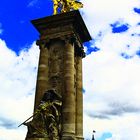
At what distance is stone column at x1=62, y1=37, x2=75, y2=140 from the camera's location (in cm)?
1967

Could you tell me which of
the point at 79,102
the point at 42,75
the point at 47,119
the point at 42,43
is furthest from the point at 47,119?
the point at 42,43

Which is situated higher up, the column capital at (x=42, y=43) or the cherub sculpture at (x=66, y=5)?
the cherub sculpture at (x=66, y=5)

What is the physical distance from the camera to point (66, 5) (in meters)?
24.6

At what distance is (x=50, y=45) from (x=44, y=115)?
18.2 ft

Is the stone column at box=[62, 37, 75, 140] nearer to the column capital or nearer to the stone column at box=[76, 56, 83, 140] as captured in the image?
the stone column at box=[76, 56, 83, 140]

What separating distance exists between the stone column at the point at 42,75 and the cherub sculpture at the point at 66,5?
3.34 m

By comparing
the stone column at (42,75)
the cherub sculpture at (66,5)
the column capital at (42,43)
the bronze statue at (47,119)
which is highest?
the cherub sculpture at (66,5)

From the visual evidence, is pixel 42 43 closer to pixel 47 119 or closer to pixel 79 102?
pixel 79 102

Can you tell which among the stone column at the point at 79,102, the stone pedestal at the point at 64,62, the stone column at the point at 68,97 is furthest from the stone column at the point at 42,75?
the stone column at the point at 79,102

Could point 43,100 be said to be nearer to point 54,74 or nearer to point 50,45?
point 54,74

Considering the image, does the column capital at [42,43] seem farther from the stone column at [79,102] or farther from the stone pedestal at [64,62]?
the stone column at [79,102]

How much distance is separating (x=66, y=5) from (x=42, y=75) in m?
5.99

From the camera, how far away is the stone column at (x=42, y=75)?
21562 mm

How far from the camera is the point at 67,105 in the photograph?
2038cm
